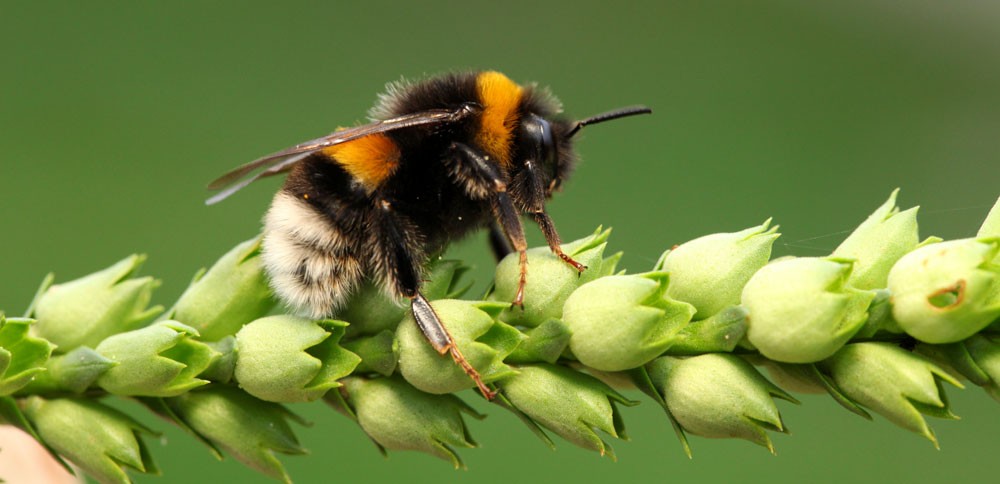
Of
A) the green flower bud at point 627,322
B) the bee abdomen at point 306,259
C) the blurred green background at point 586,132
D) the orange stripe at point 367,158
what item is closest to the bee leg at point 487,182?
the orange stripe at point 367,158

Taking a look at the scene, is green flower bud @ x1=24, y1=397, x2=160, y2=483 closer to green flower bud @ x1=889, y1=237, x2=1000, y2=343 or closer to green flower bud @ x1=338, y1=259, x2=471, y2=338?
green flower bud @ x1=338, y1=259, x2=471, y2=338

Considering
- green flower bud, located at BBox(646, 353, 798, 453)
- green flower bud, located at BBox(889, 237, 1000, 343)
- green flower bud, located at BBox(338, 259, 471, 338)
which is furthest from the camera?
green flower bud, located at BBox(338, 259, 471, 338)

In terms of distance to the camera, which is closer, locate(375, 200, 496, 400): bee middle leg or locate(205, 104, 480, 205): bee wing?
locate(375, 200, 496, 400): bee middle leg

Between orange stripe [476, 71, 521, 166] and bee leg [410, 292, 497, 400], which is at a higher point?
orange stripe [476, 71, 521, 166]

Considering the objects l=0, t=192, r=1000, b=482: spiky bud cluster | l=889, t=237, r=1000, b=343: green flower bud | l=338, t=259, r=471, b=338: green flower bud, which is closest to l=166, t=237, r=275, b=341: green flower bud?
l=0, t=192, r=1000, b=482: spiky bud cluster

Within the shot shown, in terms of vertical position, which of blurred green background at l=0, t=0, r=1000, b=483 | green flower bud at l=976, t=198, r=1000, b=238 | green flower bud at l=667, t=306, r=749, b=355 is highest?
green flower bud at l=976, t=198, r=1000, b=238

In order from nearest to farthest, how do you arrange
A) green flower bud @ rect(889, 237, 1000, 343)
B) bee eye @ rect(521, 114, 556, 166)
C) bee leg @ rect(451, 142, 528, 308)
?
green flower bud @ rect(889, 237, 1000, 343), bee leg @ rect(451, 142, 528, 308), bee eye @ rect(521, 114, 556, 166)

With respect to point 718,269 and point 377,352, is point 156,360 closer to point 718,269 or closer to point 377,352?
point 377,352
